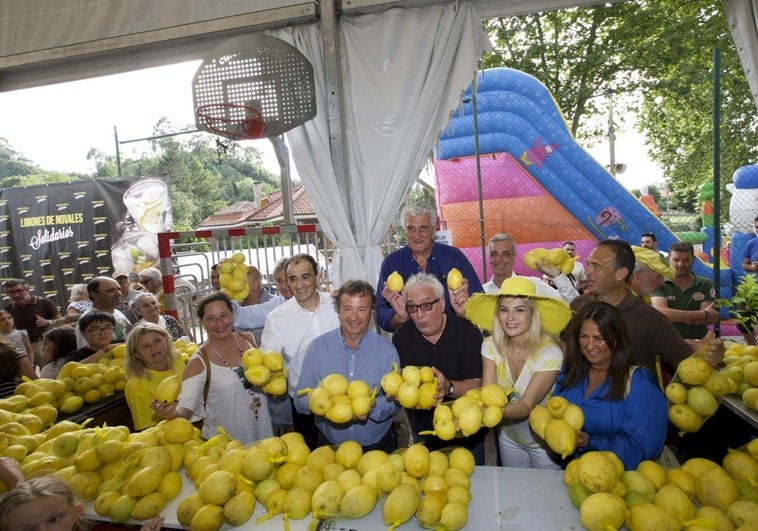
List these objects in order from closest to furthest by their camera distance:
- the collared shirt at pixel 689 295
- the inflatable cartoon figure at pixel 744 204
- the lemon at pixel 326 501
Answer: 1. the lemon at pixel 326 501
2. the collared shirt at pixel 689 295
3. the inflatable cartoon figure at pixel 744 204

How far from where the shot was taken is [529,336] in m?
2.32

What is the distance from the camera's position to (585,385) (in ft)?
7.31

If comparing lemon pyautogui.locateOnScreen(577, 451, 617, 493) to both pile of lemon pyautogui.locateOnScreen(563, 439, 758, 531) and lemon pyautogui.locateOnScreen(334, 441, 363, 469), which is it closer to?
pile of lemon pyautogui.locateOnScreen(563, 439, 758, 531)

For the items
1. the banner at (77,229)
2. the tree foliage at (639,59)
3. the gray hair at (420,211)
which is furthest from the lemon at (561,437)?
the tree foliage at (639,59)

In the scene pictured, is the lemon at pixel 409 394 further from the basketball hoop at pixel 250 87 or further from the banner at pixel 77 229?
the banner at pixel 77 229

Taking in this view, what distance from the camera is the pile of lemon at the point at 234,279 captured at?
371cm

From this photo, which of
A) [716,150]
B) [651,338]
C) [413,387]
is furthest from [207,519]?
[716,150]

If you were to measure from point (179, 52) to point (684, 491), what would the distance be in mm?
4634

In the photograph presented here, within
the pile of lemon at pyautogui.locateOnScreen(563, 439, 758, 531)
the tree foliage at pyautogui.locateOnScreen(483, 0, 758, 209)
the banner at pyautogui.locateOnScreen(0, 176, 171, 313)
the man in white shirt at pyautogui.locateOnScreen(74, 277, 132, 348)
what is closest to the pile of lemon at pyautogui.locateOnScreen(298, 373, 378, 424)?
the pile of lemon at pyautogui.locateOnScreen(563, 439, 758, 531)

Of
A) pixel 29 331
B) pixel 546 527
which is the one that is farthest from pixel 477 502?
pixel 29 331

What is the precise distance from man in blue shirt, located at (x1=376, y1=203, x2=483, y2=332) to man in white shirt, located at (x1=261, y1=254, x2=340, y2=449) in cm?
38

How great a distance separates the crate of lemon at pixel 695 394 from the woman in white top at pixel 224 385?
232cm

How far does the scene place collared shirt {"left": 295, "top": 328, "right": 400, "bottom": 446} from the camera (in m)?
2.49

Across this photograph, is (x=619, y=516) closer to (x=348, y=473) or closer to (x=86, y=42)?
(x=348, y=473)
